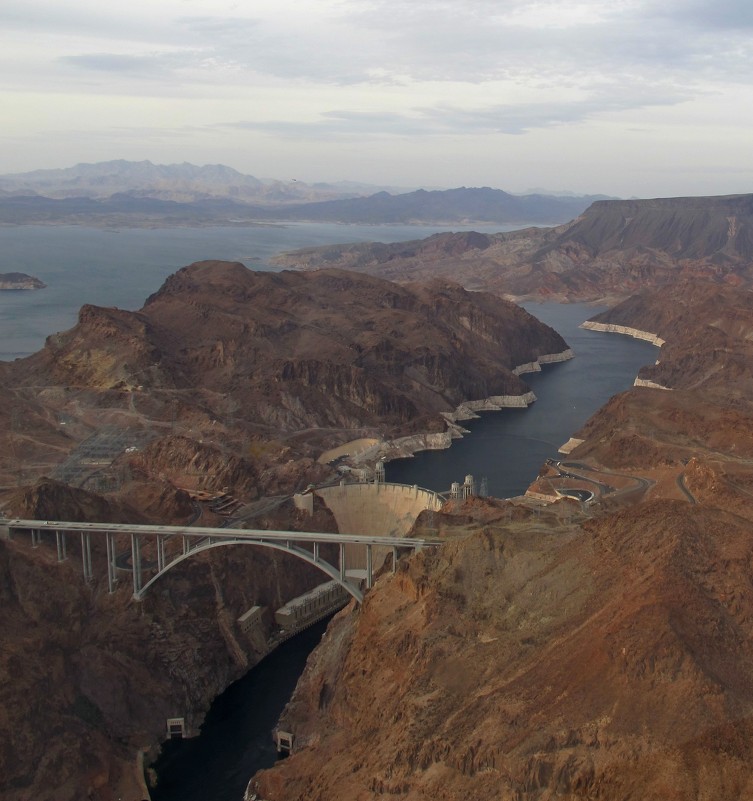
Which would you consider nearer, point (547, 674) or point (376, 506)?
point (547, 674)

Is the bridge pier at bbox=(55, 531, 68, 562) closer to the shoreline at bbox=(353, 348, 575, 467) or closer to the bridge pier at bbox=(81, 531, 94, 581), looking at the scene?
the bridge pier at bbox=(81, 531, 94, 581)

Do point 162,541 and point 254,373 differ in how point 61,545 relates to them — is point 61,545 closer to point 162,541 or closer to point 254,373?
point 162,541

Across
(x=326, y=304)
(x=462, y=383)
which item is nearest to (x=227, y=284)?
(x=326, y=304)

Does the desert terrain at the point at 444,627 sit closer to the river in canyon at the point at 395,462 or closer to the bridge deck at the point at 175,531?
the bridge deck at the point at 175,531

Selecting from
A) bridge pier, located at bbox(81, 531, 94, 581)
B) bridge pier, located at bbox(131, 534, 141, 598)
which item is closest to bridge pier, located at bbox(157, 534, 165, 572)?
bridge pier, located at bbox(131, 534, 141, 598)

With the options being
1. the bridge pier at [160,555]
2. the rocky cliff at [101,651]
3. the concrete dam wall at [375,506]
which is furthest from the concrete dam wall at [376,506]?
the bridge pier at [160,555]

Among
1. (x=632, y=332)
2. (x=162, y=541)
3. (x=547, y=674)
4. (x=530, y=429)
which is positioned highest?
(x=547, y=674)

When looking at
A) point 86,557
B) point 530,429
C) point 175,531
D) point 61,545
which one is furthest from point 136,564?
point 530,429
